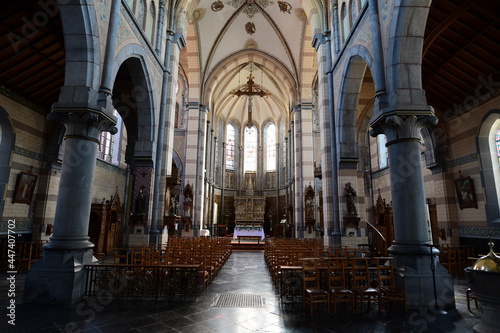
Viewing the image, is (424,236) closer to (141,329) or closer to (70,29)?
(141,329)

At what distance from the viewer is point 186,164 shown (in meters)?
21.0

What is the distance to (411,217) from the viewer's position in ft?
18.9

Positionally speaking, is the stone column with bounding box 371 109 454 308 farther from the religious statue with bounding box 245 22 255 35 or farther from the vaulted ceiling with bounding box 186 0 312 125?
the religious statue with bounding box 245 22 255 35

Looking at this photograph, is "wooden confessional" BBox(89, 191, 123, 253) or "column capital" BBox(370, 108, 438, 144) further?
"wooden confessional" BBox(89, 191, 123, 253)

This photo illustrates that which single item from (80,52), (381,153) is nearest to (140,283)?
(80,52)

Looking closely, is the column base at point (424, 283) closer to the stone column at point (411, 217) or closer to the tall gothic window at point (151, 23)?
the stone column at point (411, 217)

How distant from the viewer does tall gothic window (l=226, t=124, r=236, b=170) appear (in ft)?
106

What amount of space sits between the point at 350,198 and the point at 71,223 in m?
8.24

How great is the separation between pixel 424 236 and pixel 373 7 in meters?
5.69

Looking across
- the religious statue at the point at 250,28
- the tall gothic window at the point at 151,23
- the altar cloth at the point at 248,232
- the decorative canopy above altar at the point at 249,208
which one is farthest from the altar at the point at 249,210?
the tall gothic window at the point at 151,23

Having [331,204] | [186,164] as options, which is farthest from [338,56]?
[186,164]

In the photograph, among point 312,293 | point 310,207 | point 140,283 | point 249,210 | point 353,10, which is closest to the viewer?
point 312,293

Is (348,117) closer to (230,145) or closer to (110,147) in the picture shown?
(110,147)

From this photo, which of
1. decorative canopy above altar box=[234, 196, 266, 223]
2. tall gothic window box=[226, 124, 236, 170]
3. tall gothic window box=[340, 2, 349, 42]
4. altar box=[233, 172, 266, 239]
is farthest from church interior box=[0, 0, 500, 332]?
tall gothic window box=[226, 124, 236, 170]
